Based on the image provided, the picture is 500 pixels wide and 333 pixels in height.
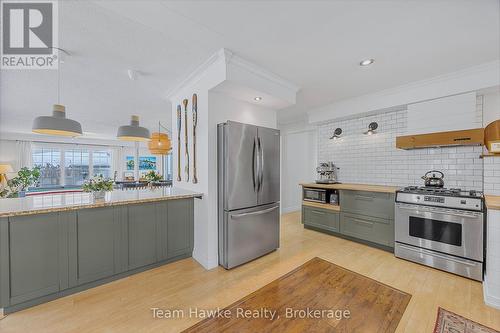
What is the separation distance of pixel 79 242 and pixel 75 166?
8395 millimetres

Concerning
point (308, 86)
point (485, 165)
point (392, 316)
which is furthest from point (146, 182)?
point (485, 165)

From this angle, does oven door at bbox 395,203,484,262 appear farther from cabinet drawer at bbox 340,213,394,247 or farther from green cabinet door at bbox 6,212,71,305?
green cabinet door at bbox 6,212,71,305

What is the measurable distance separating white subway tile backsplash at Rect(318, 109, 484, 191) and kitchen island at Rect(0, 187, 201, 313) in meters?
3.27

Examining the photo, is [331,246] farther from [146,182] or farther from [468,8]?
[146,182]

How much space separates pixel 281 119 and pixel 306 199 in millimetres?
2307

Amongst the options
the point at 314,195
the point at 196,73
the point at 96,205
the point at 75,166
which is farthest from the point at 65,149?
the point at 314,195

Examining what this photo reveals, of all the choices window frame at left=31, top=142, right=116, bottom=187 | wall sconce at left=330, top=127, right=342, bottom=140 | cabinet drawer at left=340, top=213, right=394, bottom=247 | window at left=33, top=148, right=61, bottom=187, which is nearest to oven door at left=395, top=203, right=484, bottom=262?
cabinet drawer at left=340, top=213, right=394, bottom=247

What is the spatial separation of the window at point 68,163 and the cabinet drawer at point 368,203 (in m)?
8.02

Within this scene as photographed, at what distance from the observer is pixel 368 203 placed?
3322 mm

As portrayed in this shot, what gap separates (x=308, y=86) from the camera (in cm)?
328

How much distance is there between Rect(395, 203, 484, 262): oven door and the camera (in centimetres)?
236

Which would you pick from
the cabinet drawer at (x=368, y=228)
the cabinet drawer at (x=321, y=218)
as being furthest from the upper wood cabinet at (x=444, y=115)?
the cabinet drawer at (x=321, y=218)

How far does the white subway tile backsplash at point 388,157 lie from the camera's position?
9.75ft

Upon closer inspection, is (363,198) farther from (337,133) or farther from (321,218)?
(337,133)
